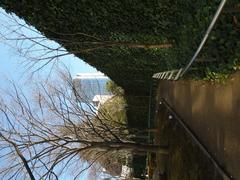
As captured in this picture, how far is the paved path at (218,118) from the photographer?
586 cm

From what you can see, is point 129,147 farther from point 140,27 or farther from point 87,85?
point 87,85

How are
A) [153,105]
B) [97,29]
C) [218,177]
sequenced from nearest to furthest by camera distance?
[218,177] → [97,29] → [153,105]

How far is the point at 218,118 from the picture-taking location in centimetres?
674

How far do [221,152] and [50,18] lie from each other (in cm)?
545

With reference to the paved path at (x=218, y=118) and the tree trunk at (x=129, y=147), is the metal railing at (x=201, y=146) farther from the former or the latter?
the tree trunk at (x=129, y=147)

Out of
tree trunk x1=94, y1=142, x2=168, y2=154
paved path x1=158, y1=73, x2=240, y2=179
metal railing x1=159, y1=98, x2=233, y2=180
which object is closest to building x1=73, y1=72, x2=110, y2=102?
tree trunk x1=94, y1=142, x2=168, y2=154

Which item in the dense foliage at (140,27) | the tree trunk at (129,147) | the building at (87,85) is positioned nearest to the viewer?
the dense foliage at (140,27)

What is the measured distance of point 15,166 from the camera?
436 inches

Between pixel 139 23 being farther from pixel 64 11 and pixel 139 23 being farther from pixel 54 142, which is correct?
pixel 54 142

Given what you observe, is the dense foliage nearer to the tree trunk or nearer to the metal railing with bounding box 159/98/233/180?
the metal railing with bounding box 159/98/233/180

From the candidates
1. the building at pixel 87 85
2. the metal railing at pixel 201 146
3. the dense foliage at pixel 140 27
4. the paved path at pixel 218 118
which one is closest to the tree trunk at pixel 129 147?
the metal railing at pixel 201 146

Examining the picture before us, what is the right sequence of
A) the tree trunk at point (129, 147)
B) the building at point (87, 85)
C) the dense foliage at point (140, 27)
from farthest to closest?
the building at point (87, 85) < the tree trunk at point (129, 147) < the dense foliage at point (140, 27)

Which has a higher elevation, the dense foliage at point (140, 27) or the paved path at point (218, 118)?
the dense foliage at point (140, 27)

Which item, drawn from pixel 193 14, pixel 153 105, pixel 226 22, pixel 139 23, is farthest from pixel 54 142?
pixel 153 105
